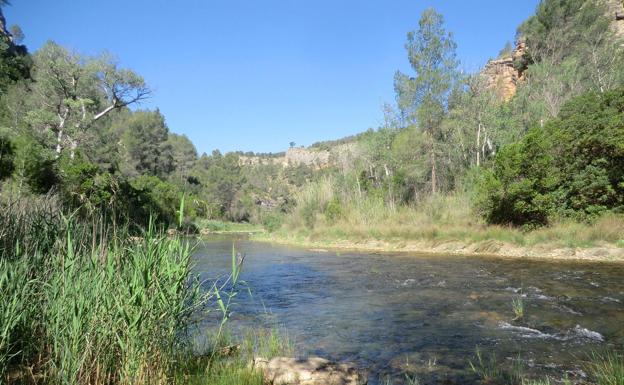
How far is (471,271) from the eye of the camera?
15.1 m

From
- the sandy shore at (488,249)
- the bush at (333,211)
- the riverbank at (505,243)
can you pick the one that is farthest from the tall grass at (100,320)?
the bush at (333,211)

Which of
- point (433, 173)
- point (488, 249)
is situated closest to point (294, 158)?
point (433, 173)

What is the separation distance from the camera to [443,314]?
902cm

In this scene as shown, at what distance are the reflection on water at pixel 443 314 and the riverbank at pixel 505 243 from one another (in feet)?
8.09

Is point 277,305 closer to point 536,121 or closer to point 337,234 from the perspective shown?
point 337,234

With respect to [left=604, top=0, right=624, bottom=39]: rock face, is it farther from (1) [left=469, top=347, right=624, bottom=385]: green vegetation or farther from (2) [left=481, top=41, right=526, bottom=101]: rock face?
(1) [left=469, top=347, right=624, bottom=385]: green vegetation

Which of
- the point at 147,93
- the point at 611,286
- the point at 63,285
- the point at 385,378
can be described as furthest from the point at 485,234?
the point at 147,93

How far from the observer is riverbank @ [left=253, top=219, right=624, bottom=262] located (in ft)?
57.3

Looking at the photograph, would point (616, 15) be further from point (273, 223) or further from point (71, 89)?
point (71, 89)

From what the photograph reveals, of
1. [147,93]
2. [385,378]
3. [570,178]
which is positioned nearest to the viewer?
[385,378]

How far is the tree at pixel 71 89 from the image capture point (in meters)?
30.8

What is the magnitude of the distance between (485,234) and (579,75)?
23.1 m

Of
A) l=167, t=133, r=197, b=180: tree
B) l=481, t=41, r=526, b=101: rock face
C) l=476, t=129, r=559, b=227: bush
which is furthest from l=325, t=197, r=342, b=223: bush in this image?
l=167, t=133, r=197, b=180: tree

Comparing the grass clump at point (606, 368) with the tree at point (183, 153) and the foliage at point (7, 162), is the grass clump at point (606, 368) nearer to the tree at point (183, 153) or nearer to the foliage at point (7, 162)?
the foliage at point (7, 162)
